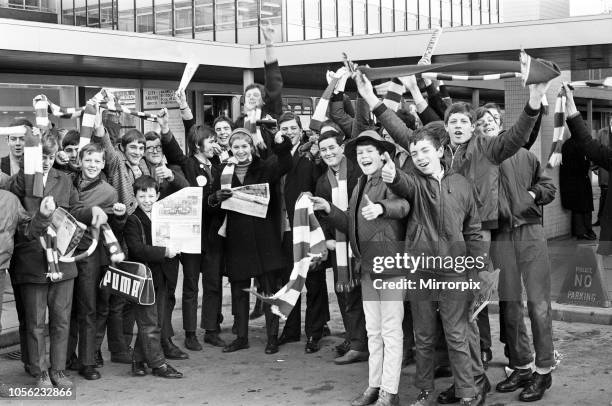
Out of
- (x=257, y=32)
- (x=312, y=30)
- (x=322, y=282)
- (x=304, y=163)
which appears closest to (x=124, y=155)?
(x=304, y=163)

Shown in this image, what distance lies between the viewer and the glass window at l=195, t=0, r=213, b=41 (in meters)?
25.1

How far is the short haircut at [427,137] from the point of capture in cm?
585

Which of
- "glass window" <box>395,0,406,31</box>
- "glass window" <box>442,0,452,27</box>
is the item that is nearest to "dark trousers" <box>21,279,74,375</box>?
"glass window" <box>395,0,406,31</box>

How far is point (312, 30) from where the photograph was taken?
2602cm

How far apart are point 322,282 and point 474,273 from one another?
87.9 inches

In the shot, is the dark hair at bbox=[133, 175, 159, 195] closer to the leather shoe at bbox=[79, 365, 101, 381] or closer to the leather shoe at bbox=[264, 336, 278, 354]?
the leather shoe at bbox=[79, 365, 101, 381]

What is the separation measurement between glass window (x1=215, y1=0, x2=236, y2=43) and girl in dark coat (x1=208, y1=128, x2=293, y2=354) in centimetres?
1753

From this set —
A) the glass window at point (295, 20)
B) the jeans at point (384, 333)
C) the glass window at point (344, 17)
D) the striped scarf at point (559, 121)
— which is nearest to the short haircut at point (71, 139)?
the jeans at point (384, 333)

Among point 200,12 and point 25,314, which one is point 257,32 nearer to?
point 200,12

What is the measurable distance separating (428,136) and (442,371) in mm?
1958

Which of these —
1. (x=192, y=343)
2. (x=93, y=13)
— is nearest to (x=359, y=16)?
(x=93, y=13)

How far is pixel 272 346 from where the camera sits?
777 cm

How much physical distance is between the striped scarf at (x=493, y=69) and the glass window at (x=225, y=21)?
1831cm

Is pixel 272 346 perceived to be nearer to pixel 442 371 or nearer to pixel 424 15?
pixel 442 371
